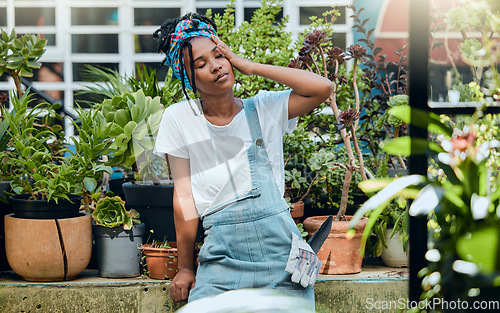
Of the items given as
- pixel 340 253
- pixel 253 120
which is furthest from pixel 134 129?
pixel 340 253

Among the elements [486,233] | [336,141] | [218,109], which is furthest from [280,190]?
[486,233]

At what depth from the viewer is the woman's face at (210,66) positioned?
6.87 feet

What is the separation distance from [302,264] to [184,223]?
531 mm

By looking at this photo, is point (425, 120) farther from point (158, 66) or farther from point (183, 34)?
point (158, 66)

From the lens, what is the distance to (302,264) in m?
2.03

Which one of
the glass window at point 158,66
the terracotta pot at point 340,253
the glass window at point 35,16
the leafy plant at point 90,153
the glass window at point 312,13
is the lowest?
the terracotta pot at point 340,253

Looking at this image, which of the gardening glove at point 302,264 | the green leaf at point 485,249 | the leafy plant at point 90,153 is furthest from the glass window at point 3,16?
the green leaf at point 485,249

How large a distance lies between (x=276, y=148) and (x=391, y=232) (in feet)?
3.46

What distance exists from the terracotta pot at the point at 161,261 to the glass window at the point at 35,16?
2.87m

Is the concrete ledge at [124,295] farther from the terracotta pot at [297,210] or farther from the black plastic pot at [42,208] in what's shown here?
the terracotta pot at [297,210]

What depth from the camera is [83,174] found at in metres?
2.62

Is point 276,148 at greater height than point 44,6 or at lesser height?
lesser

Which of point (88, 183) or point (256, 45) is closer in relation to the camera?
point (88, 183)

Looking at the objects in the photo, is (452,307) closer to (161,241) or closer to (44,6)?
(161,241)
